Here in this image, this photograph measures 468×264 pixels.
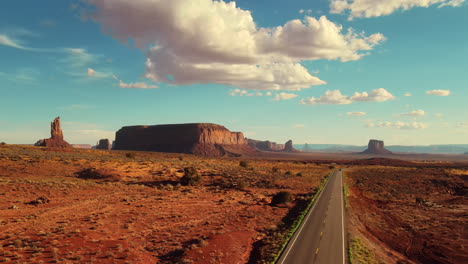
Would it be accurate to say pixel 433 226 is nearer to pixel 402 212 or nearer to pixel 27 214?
pixel 402 212

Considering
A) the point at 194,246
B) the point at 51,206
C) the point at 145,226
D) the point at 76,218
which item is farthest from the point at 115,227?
the point at 51,206

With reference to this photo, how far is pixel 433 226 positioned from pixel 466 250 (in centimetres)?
763

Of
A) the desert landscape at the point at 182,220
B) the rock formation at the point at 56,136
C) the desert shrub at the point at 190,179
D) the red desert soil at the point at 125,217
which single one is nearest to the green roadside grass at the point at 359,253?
the desert landscape at the point at 182,220

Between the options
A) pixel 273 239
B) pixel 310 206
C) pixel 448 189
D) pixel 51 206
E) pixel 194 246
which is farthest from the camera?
pixel 448 189

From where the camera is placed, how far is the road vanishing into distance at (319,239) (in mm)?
19328

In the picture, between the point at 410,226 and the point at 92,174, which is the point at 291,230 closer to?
the point at 410,226

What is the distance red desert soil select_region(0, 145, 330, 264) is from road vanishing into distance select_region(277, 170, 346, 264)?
3.33 m

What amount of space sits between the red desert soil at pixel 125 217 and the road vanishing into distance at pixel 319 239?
3.33 metres

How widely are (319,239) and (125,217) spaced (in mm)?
18586

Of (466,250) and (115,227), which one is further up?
(115,227)

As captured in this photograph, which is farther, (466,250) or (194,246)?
(466,250)

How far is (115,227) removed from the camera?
23938 millimetres

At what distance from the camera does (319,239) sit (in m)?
23.1

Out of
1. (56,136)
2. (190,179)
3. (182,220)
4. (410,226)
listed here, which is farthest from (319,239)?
(56,136)
